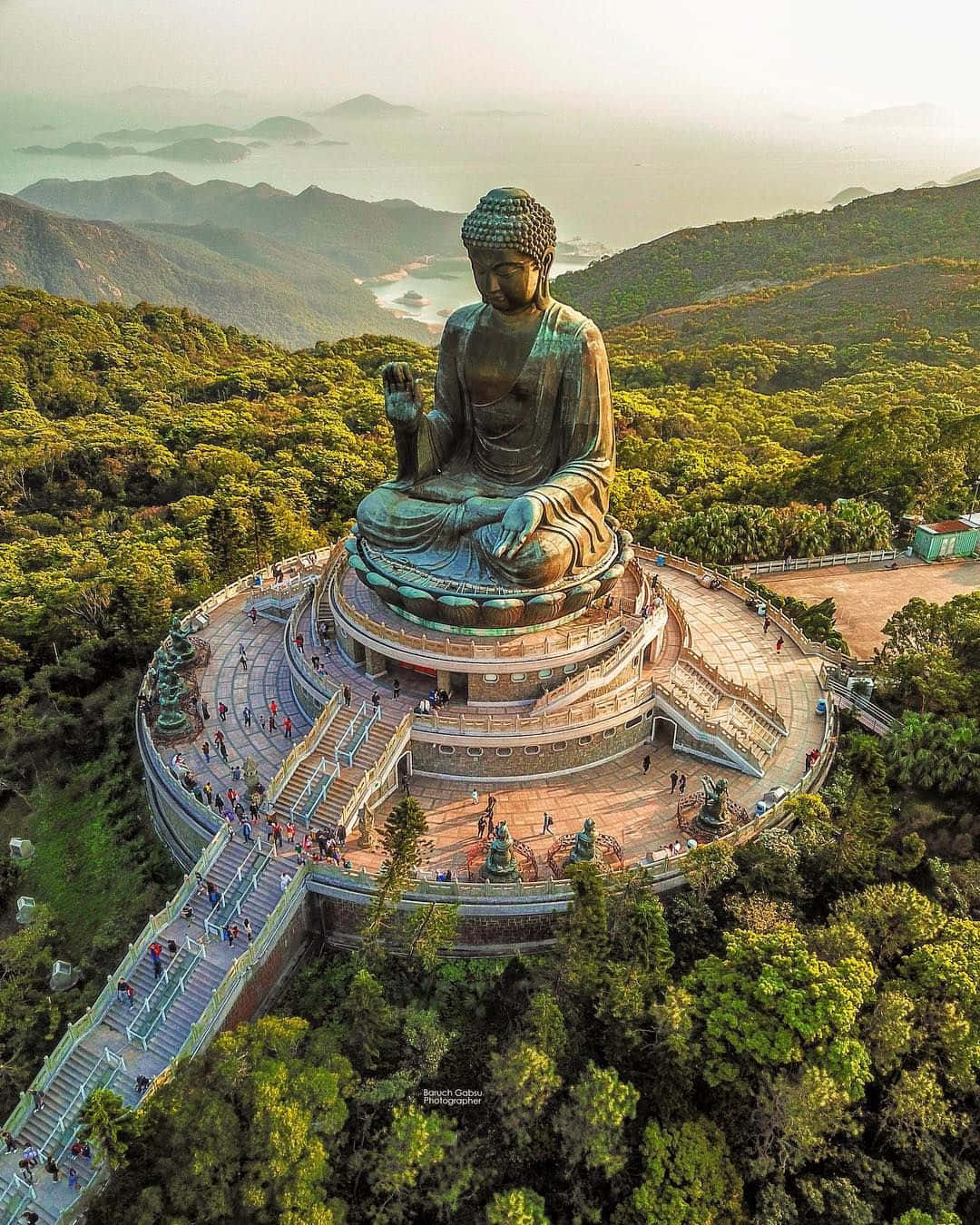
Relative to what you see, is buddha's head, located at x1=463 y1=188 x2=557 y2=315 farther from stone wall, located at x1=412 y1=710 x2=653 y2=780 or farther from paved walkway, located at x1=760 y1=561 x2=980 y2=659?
paved walkway, located at x1=760 y1=561 x2=980 y2=659

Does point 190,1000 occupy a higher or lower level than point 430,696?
lower

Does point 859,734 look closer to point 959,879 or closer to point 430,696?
point 959,879

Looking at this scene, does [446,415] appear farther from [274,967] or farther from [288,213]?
[288,213]

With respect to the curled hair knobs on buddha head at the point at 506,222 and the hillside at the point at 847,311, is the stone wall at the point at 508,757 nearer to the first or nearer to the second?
the curled hair knobs on buddha head at the point at 506,222

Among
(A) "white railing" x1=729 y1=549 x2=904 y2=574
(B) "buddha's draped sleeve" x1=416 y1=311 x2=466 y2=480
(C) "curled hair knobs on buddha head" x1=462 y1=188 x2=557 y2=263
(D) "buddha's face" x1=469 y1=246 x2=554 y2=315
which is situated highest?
(C) "curled hair knobs on buddha head" x1=462 y1=188 x2=557 y2=263

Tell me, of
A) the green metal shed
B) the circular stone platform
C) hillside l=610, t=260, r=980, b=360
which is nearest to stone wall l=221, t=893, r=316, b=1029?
the circular stone platform

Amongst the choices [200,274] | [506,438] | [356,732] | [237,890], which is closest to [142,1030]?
[237,890]

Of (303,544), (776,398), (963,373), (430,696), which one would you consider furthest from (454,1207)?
(963,373)
